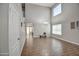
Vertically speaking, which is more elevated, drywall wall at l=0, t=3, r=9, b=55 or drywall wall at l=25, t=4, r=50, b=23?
drywall wall at l=25, t=4, r=50, b=23

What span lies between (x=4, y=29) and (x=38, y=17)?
43.2ft

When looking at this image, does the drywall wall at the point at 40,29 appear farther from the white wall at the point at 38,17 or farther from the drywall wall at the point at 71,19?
the drywall wall at the point at 71,19

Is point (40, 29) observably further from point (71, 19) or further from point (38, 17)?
point (71, 19)

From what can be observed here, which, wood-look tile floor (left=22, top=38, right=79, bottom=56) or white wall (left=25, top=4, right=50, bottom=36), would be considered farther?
white wall (left=25, top=4, right=50, bottom=36)

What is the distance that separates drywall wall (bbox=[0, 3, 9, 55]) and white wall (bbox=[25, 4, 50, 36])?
12.7 meters

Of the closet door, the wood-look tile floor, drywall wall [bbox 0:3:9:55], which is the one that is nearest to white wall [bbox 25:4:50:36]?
the wood-look tile floor

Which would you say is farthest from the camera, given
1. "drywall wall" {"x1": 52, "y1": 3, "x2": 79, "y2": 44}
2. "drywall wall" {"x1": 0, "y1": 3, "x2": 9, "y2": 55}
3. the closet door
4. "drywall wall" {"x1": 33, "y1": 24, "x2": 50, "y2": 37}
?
"drywall wall" {"x1": 33, "y1": 24, "x2": 50, "y2": 37}

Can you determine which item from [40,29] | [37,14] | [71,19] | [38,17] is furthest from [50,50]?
[37,14]

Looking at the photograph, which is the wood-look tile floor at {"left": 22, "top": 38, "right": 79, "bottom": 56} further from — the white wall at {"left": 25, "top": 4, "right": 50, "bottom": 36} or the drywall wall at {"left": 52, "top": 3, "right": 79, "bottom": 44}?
the white wall at {"left": 25, "top": 4, "right": 50, "bottom": 36}

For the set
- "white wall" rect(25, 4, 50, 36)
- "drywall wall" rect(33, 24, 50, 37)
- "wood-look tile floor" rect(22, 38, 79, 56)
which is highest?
"white wall" rect(25, 4, 50, 36)

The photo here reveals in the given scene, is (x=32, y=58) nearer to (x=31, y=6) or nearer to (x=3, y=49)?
(x=3, y=49)

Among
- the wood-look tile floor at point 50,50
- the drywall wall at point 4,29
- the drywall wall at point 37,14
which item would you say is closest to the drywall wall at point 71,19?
the wood-look tile floor at point 50,50

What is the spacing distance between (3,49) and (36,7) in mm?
13500

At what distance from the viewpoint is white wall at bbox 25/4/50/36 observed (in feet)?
A: 48.7
